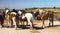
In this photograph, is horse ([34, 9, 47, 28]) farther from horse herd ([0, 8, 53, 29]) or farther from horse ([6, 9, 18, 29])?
horse ([6, 9, 18, 29])

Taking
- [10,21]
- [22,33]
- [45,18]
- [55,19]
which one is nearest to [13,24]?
[10,21]

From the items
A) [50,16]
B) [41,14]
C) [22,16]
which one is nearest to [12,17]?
[22,16]

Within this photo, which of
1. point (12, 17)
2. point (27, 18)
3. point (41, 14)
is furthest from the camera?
point (41, 14)

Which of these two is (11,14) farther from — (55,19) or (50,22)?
(55,19)

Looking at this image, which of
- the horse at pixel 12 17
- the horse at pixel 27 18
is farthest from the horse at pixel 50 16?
the horse at pixel 12 17

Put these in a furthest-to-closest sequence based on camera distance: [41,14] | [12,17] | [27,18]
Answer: [41,14] < [12,17] < [27,18]

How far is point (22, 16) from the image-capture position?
3117 mm

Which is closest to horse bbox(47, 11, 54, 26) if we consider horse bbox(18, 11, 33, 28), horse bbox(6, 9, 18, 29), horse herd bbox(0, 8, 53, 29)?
horse herd bbox(0, 8, 53, 29)

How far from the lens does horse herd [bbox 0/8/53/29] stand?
2.98 m

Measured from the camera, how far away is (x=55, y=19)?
3.74 meters

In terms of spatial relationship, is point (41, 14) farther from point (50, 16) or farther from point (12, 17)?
point (12, 17)

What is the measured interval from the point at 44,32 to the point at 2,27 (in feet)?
2.48

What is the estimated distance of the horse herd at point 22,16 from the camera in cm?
298

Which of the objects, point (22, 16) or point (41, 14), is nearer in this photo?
point (22, 16)
